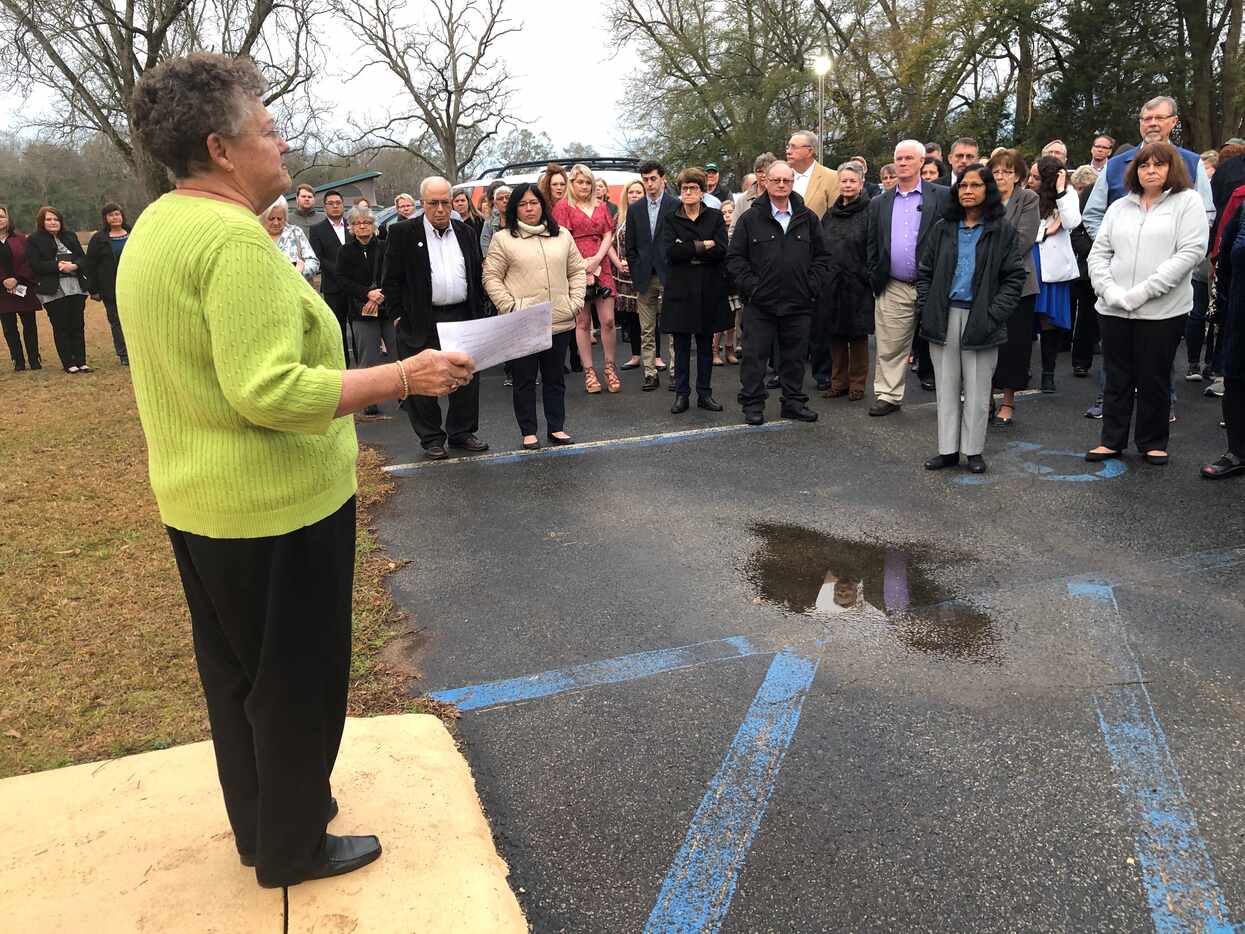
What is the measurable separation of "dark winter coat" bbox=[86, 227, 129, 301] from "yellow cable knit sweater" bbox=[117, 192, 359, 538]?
11.5 meters

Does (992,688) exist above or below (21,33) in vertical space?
below

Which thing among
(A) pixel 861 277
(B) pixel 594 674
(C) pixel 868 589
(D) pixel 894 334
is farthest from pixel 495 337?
(A) pixel 861 277

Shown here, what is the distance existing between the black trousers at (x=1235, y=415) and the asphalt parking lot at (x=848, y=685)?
29 cm

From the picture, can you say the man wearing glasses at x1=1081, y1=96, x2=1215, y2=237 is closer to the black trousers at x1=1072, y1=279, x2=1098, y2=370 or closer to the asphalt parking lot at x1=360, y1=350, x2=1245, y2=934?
the black trousers at x1=1072, y1=279, x2=1098, y2=370

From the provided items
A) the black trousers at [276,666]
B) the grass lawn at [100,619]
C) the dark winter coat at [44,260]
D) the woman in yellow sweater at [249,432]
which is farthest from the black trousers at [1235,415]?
the dark winter coat at [44,260]

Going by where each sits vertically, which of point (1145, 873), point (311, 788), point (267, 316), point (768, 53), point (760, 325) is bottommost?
point (1145, 873)

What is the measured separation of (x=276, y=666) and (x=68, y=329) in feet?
39.9

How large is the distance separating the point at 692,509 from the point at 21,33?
22.5m

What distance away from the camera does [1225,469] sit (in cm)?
574

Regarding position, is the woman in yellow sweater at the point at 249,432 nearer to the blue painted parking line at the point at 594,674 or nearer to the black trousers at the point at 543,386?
the blue painted parking line at the point at 594,674

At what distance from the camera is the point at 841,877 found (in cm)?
248

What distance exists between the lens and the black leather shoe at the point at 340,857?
238cm

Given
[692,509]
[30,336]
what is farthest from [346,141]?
[692,509]

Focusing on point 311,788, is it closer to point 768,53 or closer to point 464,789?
point 464,789
